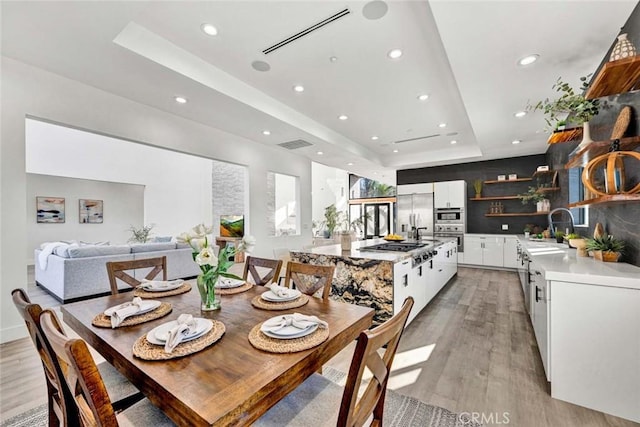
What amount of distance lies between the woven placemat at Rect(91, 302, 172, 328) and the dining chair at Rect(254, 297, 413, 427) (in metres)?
0.76

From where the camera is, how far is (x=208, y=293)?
61.6 inches

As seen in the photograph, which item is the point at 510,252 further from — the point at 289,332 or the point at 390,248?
the point at 289,332

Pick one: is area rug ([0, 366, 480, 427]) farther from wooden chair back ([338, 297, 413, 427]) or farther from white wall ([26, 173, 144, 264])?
white wall ([26, 173, 144, 264])

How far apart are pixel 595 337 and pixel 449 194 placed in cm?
560

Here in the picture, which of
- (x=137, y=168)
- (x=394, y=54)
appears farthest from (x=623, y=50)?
(x=137, y=168)

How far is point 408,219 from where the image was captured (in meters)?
7.48

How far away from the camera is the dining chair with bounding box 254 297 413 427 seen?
82cm

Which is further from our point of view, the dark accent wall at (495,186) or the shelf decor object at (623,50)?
the dark accent wall at (495,186)

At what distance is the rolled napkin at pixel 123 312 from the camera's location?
1.32 m

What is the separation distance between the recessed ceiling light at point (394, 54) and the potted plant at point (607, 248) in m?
2.54

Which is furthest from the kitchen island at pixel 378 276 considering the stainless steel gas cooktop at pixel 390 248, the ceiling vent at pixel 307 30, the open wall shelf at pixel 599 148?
the ceiling vent at pixel 307 30

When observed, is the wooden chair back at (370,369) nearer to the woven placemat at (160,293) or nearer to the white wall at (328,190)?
the woven placemat at (160,293)

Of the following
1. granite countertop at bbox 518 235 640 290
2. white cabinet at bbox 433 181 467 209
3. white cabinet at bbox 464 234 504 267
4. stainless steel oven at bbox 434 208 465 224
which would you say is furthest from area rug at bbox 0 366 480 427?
white cabinet at bbox 433 181 467 209

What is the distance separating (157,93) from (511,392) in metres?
4.66
